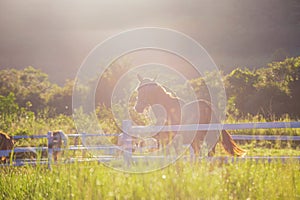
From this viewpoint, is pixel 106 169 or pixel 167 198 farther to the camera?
pixel 106 169

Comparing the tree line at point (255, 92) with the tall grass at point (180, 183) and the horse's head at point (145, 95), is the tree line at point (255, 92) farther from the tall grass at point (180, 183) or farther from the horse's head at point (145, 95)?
the tall grass at point (180, 183)

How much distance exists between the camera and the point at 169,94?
27.7 feet

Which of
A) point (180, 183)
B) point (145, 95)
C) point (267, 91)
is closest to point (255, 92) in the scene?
point (267, 91)

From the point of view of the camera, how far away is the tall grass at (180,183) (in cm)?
498

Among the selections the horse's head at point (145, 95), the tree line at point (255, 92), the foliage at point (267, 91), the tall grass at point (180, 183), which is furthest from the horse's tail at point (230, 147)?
the foliage at point (267, 91)

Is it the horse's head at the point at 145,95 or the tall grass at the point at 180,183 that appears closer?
the tall grass at the point at 180,183

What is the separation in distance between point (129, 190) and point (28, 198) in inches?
80.4

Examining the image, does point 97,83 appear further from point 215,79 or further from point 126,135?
point 126,135

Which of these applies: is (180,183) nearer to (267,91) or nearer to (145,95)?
(145,95)

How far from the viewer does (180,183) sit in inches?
198

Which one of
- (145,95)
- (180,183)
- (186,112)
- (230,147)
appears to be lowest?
(180,183)

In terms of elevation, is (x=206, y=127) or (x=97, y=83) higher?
(x=97, y=83)

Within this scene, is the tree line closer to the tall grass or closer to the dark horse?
the dark horse

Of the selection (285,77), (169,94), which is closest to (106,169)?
(169,94)
